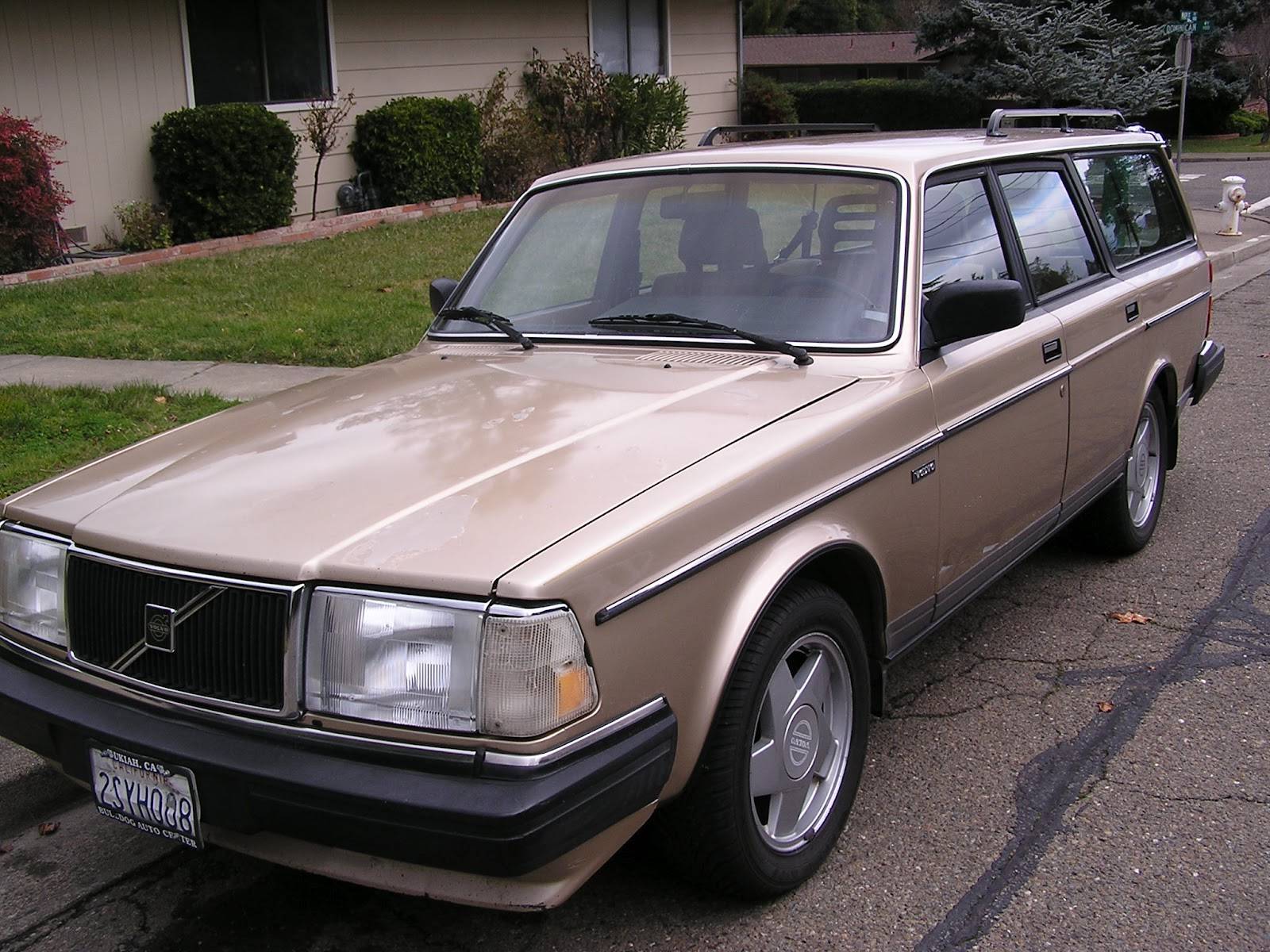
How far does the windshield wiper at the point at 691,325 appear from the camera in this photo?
12.0 feet

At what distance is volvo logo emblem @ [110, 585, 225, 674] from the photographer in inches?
103

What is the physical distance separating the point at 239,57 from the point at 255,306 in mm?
5479

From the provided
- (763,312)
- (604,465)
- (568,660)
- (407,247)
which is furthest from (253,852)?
(407,247)

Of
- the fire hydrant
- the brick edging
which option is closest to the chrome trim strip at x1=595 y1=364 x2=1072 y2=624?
the brick edging

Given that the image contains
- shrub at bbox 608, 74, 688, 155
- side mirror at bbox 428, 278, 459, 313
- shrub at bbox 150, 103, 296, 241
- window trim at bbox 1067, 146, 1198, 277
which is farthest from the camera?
shrub at bbox 608, 74, 688, 155

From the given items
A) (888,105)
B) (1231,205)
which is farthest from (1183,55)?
(888,105)

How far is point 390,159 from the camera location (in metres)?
15.3

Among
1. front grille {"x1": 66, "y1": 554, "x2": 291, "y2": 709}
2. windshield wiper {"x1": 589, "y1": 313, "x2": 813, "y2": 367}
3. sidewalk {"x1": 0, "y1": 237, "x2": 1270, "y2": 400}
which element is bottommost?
sidewalk {"x1": 0, "y1": 237, "x2": 1270, "y2": 400}

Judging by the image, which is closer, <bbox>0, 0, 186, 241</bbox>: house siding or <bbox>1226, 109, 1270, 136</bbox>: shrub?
<bbox>0, 0, 186, 241</bbox>: house siding

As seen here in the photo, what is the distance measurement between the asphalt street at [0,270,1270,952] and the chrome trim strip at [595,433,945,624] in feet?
2.79

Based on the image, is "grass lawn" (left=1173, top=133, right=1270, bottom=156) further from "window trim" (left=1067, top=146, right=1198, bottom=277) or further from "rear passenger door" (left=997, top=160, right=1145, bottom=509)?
"rear passenger door" (left=997, top=160, right=1145, bottom=509)

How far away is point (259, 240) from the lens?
522 inches

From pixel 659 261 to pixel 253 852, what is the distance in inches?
88.2

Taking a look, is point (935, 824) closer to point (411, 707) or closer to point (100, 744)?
point (411, 707)
